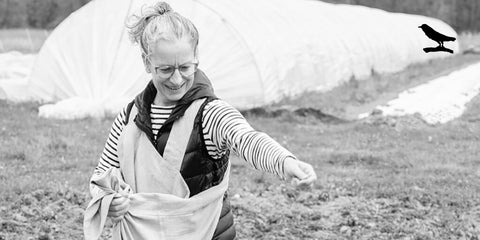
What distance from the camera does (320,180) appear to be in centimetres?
696

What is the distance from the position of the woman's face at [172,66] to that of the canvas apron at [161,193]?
83mm

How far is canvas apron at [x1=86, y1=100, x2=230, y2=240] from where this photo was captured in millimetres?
2656

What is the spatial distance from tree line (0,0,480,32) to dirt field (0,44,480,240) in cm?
1975

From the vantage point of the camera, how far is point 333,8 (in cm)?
1948

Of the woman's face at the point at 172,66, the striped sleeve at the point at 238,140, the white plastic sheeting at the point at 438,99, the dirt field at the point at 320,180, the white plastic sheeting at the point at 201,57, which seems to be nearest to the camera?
the striped sleeve at the point at 238,140

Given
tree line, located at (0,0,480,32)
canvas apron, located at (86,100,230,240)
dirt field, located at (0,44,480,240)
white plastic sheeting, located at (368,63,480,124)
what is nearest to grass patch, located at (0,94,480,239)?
dirt field, located at (0,44,480,240)

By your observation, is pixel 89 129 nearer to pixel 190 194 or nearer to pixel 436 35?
pixel 436 35

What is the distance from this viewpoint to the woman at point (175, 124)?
2.62 meters

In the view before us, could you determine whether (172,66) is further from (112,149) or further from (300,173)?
(300,173)

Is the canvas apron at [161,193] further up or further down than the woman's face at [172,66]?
further down

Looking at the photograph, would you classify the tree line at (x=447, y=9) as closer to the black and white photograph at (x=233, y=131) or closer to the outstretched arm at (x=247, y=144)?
the black and white photograph at (x=233, y=131)

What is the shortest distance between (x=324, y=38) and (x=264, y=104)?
397 centimetres

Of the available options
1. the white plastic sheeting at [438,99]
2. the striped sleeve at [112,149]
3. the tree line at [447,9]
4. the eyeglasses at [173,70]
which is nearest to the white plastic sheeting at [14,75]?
the white plastic sheeting at [438,99]

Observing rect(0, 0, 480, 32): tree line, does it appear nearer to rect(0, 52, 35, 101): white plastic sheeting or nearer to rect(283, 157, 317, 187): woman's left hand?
rect(0, 52, 35, 101): white plastic sheeting
